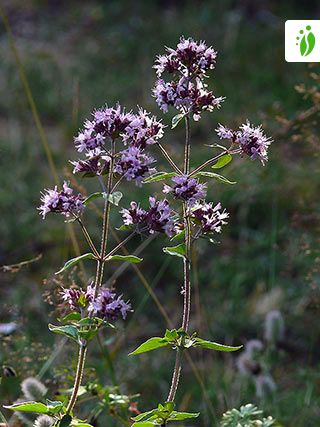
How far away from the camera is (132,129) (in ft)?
4.59

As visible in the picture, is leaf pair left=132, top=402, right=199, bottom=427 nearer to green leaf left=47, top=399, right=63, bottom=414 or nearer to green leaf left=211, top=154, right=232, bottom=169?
green leaf left=47, top=399, right=63, bottom=414

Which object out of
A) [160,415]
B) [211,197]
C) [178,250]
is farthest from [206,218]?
[211,197]

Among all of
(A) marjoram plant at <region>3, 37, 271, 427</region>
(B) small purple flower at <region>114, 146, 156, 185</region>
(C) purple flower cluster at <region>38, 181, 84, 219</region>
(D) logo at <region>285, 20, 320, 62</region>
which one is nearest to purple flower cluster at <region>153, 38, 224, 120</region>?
(A) marjoram plant at <region>3, 37, 271, 427</region>

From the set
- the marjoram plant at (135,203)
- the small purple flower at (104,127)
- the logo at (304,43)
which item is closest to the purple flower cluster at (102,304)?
the marjoram plant at (135,203)

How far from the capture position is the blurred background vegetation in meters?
2.41

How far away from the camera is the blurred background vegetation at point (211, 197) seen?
241 cm

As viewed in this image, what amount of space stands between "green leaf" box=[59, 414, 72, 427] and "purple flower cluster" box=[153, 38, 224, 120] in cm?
50

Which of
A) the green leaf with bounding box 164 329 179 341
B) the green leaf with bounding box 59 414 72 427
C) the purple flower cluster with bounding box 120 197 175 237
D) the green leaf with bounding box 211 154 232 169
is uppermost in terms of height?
the green leaf with bounding box 211 154 232 169

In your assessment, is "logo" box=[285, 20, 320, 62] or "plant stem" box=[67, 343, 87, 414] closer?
"plant stem" box=[67, 343, 87, 414]

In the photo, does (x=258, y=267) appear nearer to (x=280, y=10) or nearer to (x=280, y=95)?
(x=280, y=95)

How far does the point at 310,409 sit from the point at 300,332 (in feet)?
2.37

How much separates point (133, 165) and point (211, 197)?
192cm

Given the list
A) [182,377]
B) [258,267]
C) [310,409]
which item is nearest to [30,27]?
[258,267]

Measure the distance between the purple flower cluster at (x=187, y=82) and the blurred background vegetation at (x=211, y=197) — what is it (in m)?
0.48
